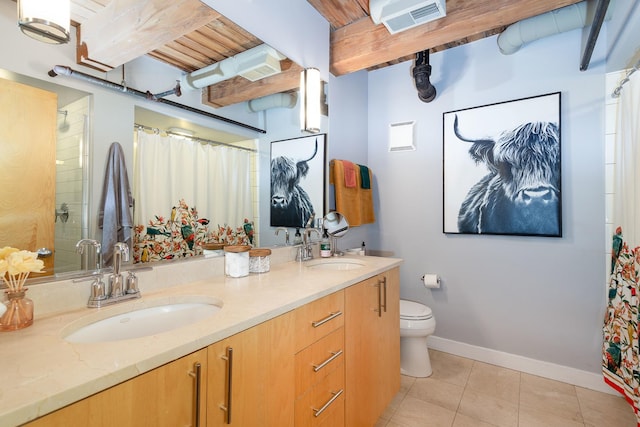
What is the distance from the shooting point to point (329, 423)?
4.14ft

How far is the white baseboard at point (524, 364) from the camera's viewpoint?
201 centimetres

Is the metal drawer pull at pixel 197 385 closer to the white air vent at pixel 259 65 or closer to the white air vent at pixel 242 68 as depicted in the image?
the white air vent at pixel 242 68

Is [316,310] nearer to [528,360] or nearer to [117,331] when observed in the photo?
[117,331]

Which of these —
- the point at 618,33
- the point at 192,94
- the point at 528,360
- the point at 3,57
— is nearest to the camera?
the point at 3,57

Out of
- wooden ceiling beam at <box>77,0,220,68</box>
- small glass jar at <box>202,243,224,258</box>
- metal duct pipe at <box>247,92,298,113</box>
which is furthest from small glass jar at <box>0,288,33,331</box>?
metal duct pipe at <box>247,92,298,113</box>

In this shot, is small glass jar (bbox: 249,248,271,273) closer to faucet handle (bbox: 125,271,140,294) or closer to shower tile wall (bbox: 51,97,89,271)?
faucet handle (bbox: 125,271,140,294)

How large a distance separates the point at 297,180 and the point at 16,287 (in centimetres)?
144

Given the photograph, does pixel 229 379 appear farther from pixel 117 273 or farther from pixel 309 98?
pixel 309 98

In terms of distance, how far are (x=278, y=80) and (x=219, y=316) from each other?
146 centimetres

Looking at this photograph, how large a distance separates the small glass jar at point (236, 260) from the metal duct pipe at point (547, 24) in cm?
222

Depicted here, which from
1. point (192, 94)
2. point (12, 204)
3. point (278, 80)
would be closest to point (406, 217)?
point (278, 80)

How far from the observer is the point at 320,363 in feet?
4.00

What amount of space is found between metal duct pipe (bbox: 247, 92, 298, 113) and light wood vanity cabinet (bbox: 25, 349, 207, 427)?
4.23ft

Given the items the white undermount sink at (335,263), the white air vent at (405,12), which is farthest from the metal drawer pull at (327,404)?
the white air vent at (405,12)
